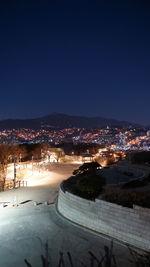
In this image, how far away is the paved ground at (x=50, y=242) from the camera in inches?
312

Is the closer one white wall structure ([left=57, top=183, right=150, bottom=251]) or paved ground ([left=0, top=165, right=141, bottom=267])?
paved ground ([left=0, top=165, right=141, bottom=267])

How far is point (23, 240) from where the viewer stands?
9.56 meters

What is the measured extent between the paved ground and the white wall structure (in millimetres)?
371

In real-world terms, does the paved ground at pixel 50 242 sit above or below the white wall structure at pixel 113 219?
below

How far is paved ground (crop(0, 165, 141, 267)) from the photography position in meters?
7.93

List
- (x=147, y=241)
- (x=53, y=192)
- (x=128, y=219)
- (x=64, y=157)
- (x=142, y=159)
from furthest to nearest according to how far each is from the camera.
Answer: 1. (x=64, y=157)
2. (x=142, y=159)
3. (x=53, y=192)
4. (x=128, y=219)
5. (x=147, y=241)

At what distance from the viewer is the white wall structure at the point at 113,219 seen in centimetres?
868

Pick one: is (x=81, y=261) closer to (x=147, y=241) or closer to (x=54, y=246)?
(x=54, y=246)

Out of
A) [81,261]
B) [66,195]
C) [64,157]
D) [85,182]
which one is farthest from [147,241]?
[64,157]

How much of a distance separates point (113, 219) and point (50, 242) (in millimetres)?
2879

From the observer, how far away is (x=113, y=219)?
31.9ft

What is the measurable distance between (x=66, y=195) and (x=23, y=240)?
3685 mm

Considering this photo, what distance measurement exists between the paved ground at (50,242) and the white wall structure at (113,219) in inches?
14.6

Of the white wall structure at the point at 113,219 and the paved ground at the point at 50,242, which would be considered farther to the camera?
the white wall structure at the point at 113,219
